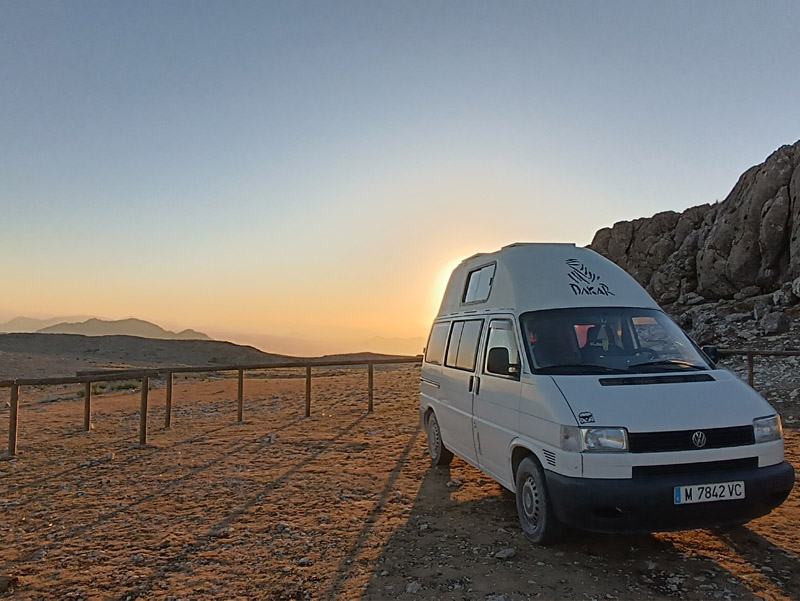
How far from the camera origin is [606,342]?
567 centimetres

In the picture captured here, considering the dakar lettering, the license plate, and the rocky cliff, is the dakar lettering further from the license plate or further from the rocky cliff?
the rocky cliff

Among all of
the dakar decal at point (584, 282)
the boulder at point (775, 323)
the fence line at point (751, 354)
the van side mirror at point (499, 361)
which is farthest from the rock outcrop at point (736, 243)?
the van side mirror at point (499, 361)

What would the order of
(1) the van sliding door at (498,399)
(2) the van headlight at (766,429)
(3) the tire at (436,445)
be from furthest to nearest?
(3) the tire at (436,445) → (1) the van sliding door at (498,399) → (2) the van headlight at (766,429)

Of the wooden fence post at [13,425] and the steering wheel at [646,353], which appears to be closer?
the steering wheel at [646,353]

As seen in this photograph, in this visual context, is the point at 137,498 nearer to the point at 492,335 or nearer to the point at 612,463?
the point at 492,335

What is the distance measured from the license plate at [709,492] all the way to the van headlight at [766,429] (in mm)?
424

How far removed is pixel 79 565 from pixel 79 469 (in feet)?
12.4

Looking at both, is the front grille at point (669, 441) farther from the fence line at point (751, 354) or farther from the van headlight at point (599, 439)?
the fence line at point (751, 354)

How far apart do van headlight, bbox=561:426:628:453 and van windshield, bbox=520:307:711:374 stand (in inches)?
31.1

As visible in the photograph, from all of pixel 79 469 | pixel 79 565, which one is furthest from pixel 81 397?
pixel 79 565

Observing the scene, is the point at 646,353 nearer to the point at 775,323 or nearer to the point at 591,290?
the point at 591,290

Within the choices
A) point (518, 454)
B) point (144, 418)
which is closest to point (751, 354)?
point (518, 454)

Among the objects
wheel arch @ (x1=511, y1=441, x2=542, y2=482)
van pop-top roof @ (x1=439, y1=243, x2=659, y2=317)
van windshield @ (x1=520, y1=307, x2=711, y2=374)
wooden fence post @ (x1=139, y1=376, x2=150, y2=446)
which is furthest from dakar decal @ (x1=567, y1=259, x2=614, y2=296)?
wooden fence post @ (x1=139, y1=376, x2=150, y2=446)

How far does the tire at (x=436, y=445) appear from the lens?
782 centimetres
